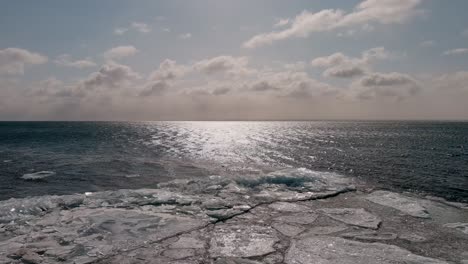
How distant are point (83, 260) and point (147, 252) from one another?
5.71 ft

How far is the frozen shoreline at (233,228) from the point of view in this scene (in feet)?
29.2

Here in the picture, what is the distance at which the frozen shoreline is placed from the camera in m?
8.91

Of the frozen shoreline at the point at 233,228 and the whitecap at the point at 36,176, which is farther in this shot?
the whitecap at the point at 36,176

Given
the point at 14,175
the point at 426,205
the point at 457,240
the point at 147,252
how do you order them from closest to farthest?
the point at 147,252, the point at 457,240, the point at 426,205, the point at 14,175

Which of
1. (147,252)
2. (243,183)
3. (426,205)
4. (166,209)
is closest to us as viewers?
(147,252)

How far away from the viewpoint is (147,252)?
915cm

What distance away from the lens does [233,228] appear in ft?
36.6

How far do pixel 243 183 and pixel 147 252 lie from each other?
9887mm

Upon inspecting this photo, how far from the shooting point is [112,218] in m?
12.0

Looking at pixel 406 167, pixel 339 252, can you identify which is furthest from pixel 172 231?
pixel 406 167

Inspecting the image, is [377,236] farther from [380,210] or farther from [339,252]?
[380,210]

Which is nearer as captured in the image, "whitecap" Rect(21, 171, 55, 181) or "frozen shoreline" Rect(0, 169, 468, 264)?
"frozen shoreline" Rect(0, 169, 468, 264)

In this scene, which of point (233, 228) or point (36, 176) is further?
point (36, 176)

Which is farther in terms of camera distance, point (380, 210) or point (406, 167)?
point (406, 167)
